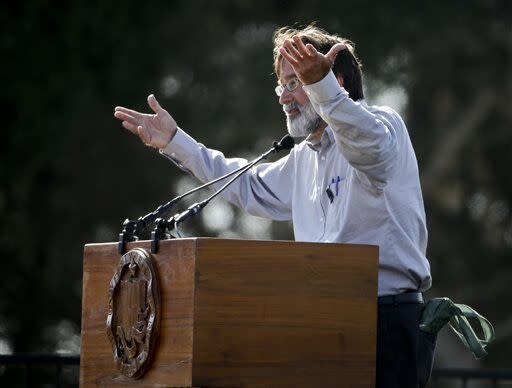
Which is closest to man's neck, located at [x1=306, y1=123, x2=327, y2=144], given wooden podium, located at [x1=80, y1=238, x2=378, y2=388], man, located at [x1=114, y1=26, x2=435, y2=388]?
man, located at [x1=114, y1=26, x2=435, y2=388]

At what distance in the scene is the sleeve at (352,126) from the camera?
13.7ft

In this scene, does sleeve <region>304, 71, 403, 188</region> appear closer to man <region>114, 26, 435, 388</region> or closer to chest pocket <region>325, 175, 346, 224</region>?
man <region>114, 26, 435, 388</region>

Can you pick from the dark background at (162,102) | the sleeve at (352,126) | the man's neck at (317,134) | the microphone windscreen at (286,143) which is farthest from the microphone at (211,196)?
the dark background at (162,102)

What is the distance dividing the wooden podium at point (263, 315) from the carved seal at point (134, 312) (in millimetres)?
22

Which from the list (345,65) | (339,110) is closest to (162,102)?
(345,65)

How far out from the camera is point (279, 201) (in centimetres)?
518

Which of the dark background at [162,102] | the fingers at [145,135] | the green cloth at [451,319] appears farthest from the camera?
the dark background at [162,102]

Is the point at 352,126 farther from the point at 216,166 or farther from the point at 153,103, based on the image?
the point at 216,166

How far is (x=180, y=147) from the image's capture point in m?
5.11

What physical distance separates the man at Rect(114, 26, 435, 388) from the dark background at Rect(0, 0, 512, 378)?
1042cm

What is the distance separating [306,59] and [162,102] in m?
13.1

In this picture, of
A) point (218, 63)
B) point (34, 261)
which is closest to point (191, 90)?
point (218, 63)

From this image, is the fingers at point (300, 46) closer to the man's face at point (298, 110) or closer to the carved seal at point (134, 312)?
the man's face at point (298, 110)

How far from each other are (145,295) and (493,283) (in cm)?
1749
